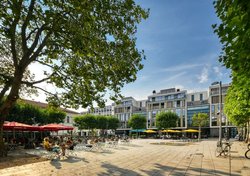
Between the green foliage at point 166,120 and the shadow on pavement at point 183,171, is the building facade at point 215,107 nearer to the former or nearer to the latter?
the green foliage at point 166,120

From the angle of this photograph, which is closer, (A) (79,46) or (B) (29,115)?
(A) (79,46)

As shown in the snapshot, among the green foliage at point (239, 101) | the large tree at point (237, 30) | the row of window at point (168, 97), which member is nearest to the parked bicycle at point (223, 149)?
the green foliage at point (239, 101)

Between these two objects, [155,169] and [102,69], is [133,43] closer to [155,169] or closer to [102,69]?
[102,69]

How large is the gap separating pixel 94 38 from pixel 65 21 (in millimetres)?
1794

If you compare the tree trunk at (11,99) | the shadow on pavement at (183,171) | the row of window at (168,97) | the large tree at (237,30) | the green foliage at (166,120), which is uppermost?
the row of window at (168,97)

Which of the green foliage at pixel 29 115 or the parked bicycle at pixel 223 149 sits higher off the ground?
the green foliage at pixel 29 115

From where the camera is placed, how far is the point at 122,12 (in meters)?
12.9

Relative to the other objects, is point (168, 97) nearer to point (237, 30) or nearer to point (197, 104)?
point (197, 104)

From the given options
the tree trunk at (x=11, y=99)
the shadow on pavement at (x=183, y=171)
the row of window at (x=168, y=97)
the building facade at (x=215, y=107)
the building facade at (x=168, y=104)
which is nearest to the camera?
the shadow on pavement at (x=183, y=171)

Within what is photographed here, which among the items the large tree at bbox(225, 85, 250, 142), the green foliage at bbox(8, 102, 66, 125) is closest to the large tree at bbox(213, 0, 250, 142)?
the large tree at bbox(225, 85, 250, 142)

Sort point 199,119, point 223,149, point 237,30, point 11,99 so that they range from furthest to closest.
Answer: point 199,119 → point 223,149 → point 11,99 → point 237,30

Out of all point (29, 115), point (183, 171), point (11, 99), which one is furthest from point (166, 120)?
point (183, 171)

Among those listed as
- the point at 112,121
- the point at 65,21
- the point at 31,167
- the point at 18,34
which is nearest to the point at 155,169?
the point at 31,167

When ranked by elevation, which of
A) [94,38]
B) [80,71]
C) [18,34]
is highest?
[18,34]
